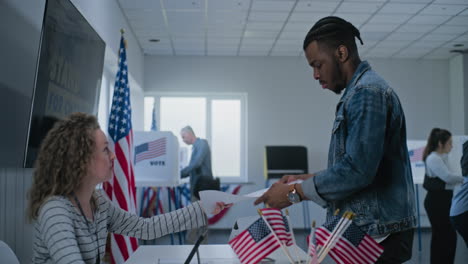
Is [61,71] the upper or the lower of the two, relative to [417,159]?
upper

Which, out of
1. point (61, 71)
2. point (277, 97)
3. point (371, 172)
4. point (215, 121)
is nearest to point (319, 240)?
point (371, 172)

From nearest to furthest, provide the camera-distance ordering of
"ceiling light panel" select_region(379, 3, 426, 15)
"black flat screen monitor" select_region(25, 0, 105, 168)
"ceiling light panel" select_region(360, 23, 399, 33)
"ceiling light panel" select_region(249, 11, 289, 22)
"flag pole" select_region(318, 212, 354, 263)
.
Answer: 1. "flag pole" select_region(318, 212, 354, 263)
2. "black flat screen monitor" select_region(25, 0, 105, 168)
3. "ceiling light panel" select_region(379, 3, 426, 15)
4. "ceiling light panel" select_region(249, 11, 289, 22)
5. "ceiling light panel" select_region(360, 23, 399, 33)

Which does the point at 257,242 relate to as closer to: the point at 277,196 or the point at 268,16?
the point at 277,196

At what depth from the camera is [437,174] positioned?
14.7ft

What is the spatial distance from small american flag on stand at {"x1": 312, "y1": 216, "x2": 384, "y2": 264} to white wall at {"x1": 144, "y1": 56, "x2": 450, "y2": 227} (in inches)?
273

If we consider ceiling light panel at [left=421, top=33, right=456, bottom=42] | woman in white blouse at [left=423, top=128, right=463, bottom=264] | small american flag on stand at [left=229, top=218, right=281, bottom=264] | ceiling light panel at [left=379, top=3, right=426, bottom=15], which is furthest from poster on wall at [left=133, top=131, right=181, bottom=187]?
small american flag on stand at [left=229, top=218, right=281, bottom=264]

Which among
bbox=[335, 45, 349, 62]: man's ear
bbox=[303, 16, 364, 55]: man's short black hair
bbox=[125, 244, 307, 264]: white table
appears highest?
bbox=[303, 16, 364, 55]: man's short black hair

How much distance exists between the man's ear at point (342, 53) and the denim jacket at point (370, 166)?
0.11 metres

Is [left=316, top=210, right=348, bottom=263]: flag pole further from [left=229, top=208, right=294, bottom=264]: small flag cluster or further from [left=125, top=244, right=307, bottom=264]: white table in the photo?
[left=125, top=244, right=307, bottom=264]: white table

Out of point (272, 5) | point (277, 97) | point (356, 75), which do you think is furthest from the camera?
point (277, 97)

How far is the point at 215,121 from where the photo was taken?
841 centimetres

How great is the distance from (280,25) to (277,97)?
2.06 meters

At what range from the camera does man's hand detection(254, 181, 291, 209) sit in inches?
59.2

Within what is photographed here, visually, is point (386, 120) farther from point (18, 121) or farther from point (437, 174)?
point (437, 174)
